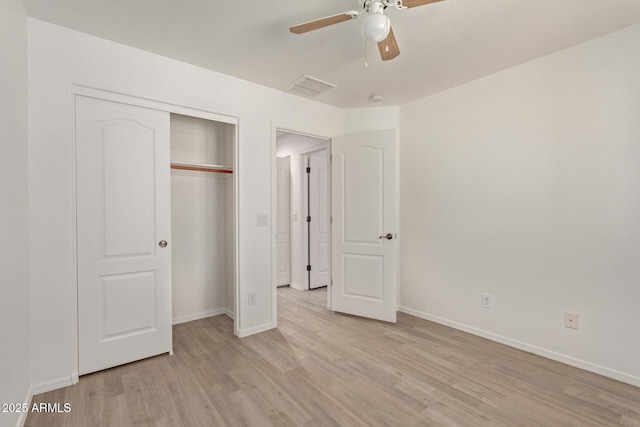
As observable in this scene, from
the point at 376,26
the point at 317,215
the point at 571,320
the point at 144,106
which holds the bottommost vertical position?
the point at 571,320

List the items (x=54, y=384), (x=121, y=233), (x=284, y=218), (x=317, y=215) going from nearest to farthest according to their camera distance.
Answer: (x=54, y=384), (x=121, y=233), (x=317, y=215), (x=284, y=218)

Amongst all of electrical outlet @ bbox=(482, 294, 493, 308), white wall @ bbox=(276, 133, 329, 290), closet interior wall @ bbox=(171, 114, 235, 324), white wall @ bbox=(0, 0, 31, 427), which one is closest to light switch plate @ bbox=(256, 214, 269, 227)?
closet interior wall @ bbox=(171, 114, 235, 324)

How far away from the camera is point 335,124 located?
12.4ft

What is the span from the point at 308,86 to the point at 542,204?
95.9 inches

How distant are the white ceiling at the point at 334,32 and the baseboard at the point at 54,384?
250 centimetres

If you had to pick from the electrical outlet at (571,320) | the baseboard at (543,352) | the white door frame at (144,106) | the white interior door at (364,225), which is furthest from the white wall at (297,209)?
the electrical outlet at (571,320)

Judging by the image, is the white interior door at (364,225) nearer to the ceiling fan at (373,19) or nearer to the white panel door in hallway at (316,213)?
the white panel door in hallway at (316,213)

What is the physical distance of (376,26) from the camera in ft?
5.31

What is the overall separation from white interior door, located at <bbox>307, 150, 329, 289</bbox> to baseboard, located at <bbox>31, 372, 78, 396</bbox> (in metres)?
3.07

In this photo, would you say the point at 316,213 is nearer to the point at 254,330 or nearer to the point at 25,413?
the point at 254,330

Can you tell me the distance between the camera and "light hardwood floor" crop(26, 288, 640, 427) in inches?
71.4

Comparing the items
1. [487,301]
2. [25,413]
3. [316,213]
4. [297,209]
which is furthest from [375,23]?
[297,209]

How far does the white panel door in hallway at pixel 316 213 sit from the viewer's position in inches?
187

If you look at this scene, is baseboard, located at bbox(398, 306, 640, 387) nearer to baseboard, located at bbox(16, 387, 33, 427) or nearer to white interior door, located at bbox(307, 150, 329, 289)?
white interior door, located at bbox(307, 150, 329, 289)
